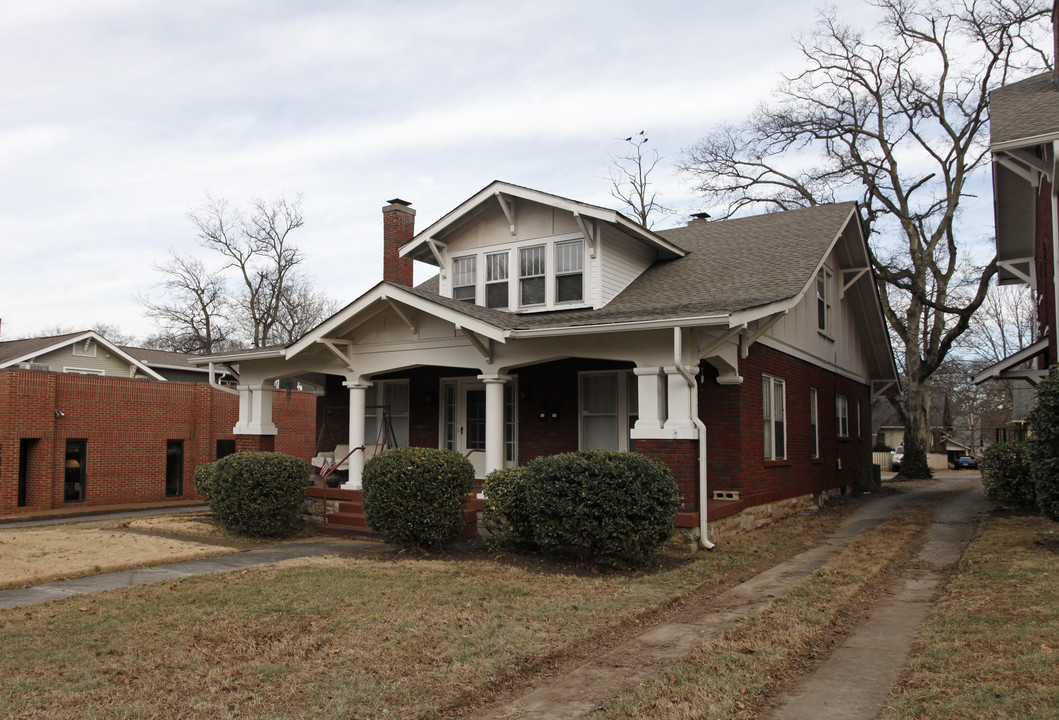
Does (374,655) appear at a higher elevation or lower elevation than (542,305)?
lower

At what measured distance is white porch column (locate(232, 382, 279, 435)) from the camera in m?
15.8

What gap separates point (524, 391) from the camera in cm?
1467

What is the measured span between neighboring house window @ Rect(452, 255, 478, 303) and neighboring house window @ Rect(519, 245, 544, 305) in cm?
113

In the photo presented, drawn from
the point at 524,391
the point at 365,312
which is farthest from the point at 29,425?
the point at 524,391

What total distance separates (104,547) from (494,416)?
6.01 m

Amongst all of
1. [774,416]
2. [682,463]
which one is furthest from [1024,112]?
[682,463]

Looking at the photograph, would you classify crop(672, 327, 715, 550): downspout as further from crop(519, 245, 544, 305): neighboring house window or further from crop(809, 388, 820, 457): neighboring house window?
crop(809, 388, 820, 457): neighboring house window

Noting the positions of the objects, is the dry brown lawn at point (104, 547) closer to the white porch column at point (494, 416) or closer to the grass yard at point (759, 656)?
the white porch column at point (494, 416)

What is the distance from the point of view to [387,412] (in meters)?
16.7

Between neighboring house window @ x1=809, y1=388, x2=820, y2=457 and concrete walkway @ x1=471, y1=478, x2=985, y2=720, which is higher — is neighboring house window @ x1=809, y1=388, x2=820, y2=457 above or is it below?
above

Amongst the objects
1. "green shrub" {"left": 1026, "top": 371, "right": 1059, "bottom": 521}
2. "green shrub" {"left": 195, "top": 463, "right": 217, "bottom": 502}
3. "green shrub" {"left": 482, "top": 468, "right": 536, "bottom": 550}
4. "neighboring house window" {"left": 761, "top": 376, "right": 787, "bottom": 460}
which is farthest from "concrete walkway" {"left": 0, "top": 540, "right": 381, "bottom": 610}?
"green shrub" {"left": 1026, "top": 371, "right": 1059, "bottom": 521}

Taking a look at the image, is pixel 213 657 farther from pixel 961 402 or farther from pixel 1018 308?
pixel 961 402

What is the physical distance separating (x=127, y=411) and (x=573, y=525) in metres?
18.2

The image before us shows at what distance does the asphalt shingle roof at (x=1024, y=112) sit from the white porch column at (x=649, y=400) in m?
7.05
